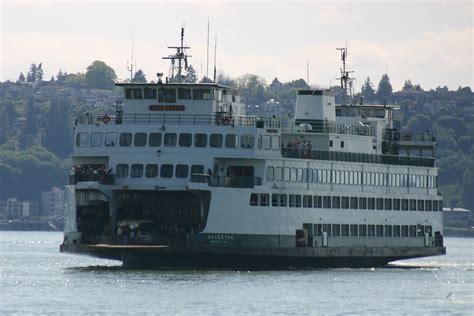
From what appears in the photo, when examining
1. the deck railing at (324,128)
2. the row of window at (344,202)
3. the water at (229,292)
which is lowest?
the water at (229,292)

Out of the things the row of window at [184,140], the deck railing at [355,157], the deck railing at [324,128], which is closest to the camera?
the row of window at [184,140]

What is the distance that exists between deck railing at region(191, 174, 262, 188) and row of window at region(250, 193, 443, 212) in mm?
561

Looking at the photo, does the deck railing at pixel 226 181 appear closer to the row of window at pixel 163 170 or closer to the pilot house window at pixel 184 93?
the row of window at pixel 163 170

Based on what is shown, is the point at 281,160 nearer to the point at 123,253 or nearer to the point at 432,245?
the point at 123,253

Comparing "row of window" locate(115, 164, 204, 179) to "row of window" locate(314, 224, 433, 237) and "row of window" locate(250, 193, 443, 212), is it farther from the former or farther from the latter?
"row of window" locate(314, 224, 433, 237)

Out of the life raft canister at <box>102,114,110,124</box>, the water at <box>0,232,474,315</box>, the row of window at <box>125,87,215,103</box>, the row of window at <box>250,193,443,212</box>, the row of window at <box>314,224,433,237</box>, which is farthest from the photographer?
the row of window at <box>314,224,433,237</box>

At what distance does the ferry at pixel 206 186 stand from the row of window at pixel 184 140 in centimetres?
4

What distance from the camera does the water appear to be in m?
64.5

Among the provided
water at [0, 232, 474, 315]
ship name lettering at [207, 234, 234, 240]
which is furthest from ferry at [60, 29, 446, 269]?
water at [0, 232, 474, 315]

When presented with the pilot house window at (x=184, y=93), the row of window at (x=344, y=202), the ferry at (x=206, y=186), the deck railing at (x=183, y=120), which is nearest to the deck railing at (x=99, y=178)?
the ferry at (x=206, y=186)

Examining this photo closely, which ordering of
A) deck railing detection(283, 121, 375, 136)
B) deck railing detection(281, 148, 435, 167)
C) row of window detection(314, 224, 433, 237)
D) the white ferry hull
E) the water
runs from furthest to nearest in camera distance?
deck railing detection(283, 121, 375, 136) → row of window detection(314, 224, 433, 237) → deck railing detection(281, 148, 435, 167) → the white ferry hull → the water

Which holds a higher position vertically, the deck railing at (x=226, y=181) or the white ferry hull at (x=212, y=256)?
the deck railing at (x=226, y=181)

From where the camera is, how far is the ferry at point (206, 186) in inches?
3100

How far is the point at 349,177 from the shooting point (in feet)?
287
